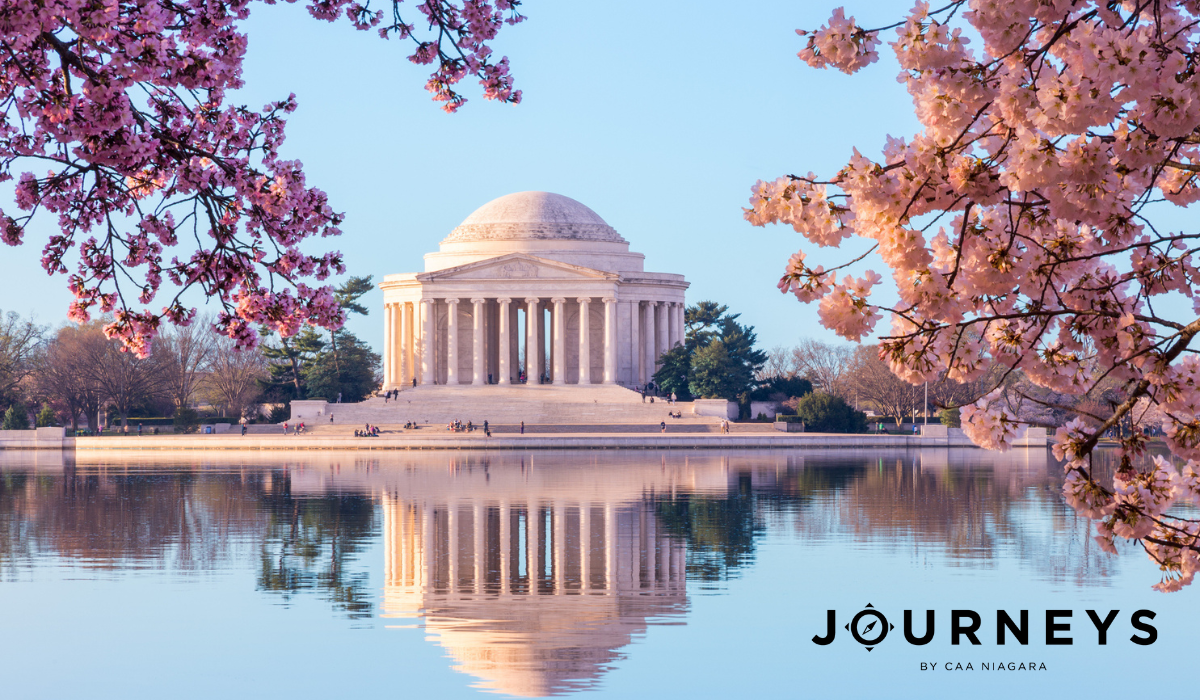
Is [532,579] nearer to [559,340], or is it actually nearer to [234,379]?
[559,340]

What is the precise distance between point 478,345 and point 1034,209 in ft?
305

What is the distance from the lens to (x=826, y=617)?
1535 cm

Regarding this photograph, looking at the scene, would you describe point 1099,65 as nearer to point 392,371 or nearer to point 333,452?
point 333,452

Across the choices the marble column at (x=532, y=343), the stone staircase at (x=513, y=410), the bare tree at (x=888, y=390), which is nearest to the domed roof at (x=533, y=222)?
the marble column at (x=532, y=343)

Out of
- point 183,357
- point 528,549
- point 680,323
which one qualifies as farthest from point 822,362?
point 528,549

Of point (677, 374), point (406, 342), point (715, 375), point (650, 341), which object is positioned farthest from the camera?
point (406, 342)

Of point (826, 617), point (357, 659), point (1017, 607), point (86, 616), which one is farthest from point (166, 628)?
point (1017, 607)

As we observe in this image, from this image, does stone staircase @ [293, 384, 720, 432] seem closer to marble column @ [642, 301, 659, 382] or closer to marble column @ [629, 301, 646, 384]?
marble column @ [629, 301, 646, 384]

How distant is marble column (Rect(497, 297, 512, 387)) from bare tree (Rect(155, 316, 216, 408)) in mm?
21196

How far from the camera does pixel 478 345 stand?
99.4 meters

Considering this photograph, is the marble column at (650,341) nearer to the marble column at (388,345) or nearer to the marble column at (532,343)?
the marble column at (532,343)

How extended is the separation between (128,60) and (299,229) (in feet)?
7.21

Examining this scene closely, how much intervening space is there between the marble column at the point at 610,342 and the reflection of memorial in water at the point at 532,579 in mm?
67253

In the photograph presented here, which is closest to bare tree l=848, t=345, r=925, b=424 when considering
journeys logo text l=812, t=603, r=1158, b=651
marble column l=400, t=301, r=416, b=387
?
marble column l=400, t=301, r=416, b=387
